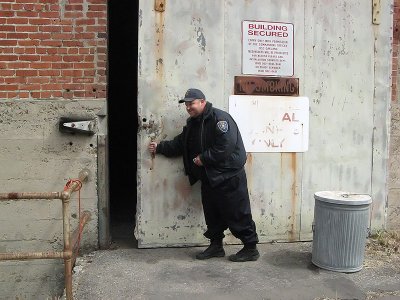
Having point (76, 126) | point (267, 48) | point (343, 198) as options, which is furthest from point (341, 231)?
point (76, 126)

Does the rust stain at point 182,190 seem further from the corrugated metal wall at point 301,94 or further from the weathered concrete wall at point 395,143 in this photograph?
the weathered concrete wall at point 395,143

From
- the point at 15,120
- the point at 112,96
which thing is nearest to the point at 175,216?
the point at 15,120

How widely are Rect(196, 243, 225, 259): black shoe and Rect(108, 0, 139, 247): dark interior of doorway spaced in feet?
7.66

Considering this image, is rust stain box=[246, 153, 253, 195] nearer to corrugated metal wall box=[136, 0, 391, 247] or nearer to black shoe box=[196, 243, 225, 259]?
corrugated metal wall box=[136, 0, 391, 247]

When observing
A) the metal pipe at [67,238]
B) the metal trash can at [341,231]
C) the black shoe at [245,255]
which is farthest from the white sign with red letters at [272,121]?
the metal pipe at [67,238]

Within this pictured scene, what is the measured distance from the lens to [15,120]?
16.6 feet

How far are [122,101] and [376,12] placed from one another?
550 cm

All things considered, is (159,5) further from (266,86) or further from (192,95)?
(266,86)

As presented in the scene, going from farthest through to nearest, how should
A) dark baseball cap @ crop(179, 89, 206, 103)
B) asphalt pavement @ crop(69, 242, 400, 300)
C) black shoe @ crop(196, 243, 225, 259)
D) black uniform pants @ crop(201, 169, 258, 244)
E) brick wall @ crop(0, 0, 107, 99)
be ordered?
black shoe @ crop(196, 243, 225, 259)
brick wall @ crop(0, 0, 107, 99)
black uniform pants @ crop(201, 169, 258, 244)
dark baseball cap @ crop(179, 89, 206, 103)
asphalt pavement @ crop(69, 242, 400, 300)

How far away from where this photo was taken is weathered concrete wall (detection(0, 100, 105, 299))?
16.6 feet

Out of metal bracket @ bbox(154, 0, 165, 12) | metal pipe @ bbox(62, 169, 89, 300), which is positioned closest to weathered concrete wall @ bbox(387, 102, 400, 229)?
metal bracket @ bbox(154, 0, 165, 12)

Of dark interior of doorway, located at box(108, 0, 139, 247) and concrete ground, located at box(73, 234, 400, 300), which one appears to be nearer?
concrete ground, located at box(73, 234, 400, 300)

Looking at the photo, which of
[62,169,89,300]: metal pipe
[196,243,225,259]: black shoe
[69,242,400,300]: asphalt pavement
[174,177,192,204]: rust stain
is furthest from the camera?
[174,177,192,204]: rust stain

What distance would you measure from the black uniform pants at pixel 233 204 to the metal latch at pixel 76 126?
4.54 feet
